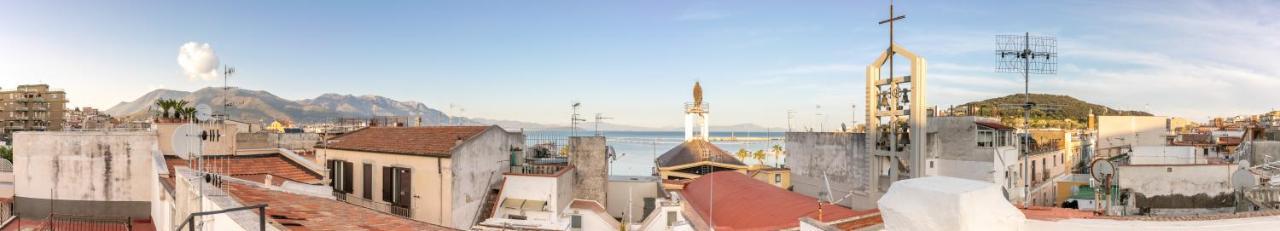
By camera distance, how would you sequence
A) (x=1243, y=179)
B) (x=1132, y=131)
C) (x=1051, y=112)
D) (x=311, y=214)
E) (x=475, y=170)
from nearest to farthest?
(x=311, y=214), (x=1243, y=179), (x=475, y=170), (x=1132, y=131), (x=1051, y=112)

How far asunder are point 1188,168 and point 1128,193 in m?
1.19

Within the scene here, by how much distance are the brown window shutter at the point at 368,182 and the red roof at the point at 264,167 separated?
1239 mm

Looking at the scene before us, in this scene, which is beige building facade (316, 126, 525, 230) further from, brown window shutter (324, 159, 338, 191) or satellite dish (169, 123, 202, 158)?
satellite dish (169, 123, 202, 158)

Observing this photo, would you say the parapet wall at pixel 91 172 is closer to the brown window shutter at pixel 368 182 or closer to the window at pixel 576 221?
the brown window shutter at pixel 368 182

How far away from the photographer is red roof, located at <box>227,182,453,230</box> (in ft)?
25.0

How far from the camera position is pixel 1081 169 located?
113ft

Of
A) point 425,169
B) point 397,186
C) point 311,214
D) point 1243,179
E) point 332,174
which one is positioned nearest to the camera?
point 311,214

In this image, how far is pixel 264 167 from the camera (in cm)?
1939

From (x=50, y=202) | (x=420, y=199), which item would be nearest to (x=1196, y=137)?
(x=420, y=199)

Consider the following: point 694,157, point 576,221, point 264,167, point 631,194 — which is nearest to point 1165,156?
point 631,194

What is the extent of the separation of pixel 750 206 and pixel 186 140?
10.8 metres

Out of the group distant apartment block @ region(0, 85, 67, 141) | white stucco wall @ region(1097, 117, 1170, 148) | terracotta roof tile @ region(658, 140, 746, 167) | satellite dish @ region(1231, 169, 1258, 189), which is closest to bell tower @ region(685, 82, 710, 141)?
terracotta roof tile @ region(658, 140, 746, 167)

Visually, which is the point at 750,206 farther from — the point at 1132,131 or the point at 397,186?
the point at 1132,131

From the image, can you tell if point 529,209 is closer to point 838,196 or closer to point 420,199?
point 420,199
